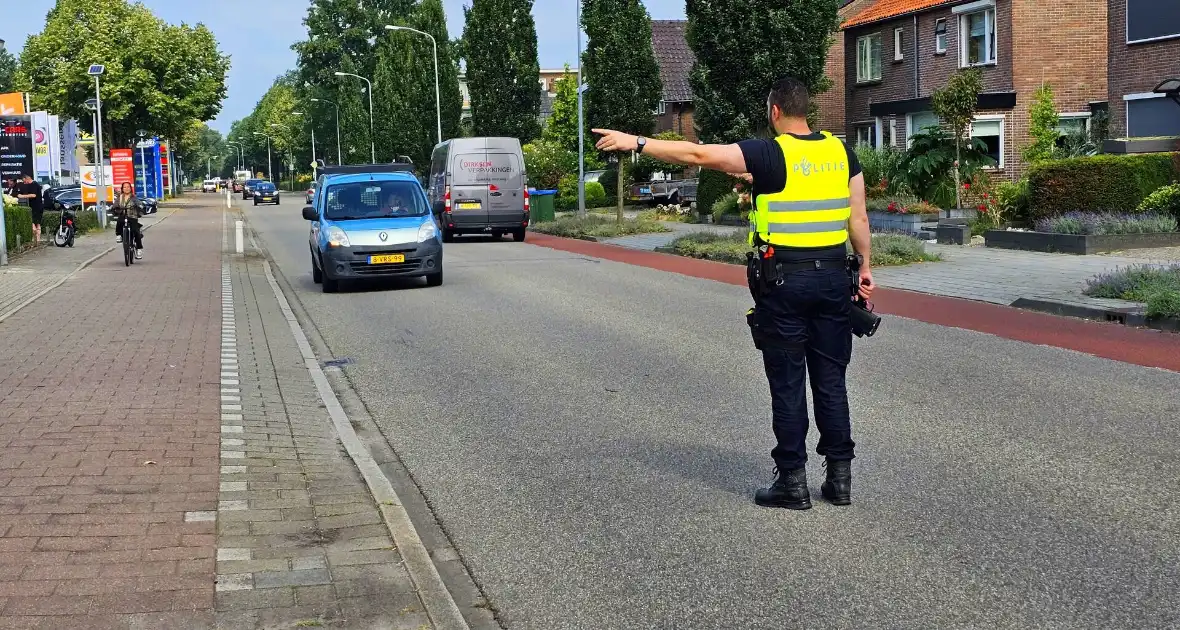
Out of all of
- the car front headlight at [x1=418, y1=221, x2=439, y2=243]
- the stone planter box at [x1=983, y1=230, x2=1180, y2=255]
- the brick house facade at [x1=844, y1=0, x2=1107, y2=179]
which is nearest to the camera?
the car front headlight at [x1=418, y1=221, x2=439, y2=243]

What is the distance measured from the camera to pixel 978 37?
35875 mm

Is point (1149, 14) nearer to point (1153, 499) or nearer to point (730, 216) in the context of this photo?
point (730, 216)

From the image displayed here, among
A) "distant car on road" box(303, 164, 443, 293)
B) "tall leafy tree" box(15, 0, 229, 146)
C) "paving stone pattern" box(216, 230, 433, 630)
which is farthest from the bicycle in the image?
"tall leafy tree" box(15, 0, 229, 146)

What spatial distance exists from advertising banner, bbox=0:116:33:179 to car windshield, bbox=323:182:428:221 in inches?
652

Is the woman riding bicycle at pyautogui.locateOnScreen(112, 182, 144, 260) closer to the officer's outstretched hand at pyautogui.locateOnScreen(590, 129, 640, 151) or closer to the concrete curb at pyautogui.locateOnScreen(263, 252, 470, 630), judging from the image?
the concrete curb at pyautogui.locateOnScreen(263, 252, 470, 630)

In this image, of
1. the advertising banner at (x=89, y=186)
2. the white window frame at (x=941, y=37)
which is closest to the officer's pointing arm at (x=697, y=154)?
the white window frame at (x=941, y=37)

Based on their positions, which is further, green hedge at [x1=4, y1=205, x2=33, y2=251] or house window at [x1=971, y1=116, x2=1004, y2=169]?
house window at [x1=971, y1=116, x2=1004, y2=169]

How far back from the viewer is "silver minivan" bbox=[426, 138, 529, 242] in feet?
99.8

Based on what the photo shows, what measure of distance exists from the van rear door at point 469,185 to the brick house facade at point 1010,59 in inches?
494

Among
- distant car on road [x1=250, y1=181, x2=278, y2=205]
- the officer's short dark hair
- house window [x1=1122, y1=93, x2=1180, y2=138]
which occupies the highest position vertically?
house window [x1=1122, y1=93, x2=1180, y2=138]

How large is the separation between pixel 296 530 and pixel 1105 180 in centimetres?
1889

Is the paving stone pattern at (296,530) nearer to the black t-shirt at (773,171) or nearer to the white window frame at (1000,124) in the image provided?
the black t-shirt at (773,171)

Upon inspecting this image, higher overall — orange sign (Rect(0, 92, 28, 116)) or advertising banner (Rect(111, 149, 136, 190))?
orange sign (Rect(0, 92, 28, 116))

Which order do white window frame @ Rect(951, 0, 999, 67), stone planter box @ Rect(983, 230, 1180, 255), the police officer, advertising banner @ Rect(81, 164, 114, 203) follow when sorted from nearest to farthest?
the police officer → stone planter box @ Rect(983, 230, 1180, 255) → white window frame @ Rect(951, 0, 999, 67) → advertising banner @ Rect(81, 164, 114, 203)
